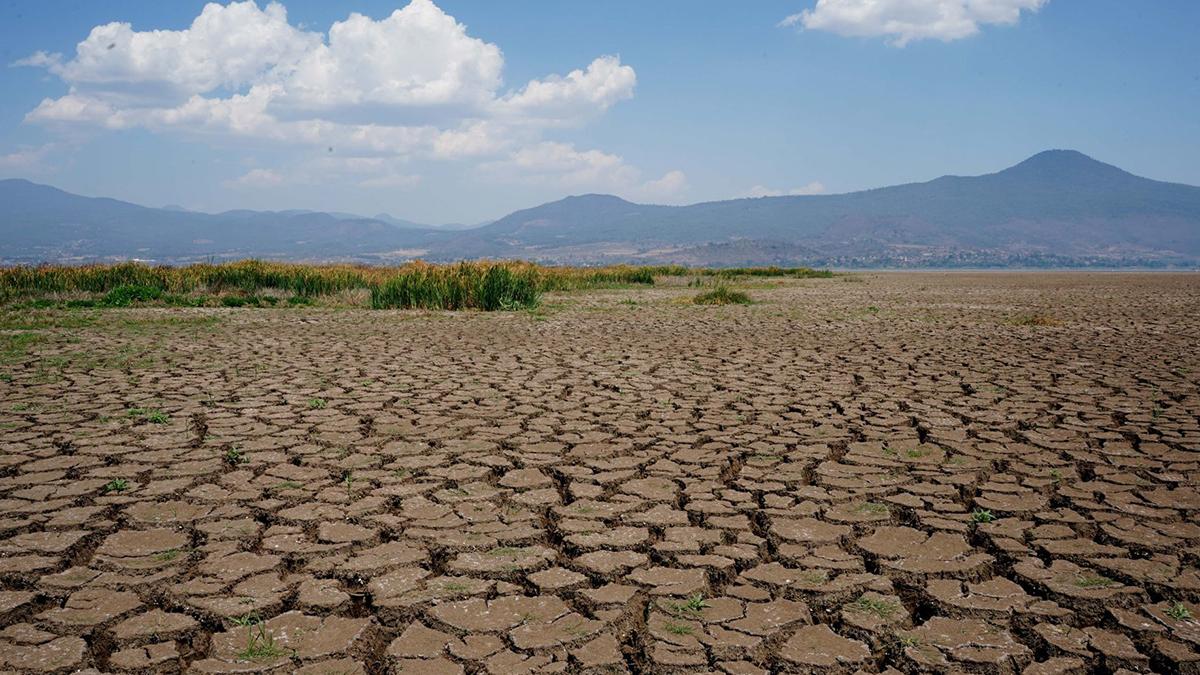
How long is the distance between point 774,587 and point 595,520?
Answer: 3.07 feet

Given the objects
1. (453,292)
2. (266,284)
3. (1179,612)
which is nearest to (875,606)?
(1179,612)

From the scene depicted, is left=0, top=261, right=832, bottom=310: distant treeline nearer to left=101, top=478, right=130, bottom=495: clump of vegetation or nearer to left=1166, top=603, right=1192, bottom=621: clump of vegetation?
left=101, top=478, right=130, bottom=495: clump of vegetation

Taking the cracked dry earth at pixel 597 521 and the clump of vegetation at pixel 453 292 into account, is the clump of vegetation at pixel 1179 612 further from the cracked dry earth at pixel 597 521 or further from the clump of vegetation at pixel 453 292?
the clump of vegetation at pixel 453 292

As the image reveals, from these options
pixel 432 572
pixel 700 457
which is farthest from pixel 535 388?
pixel 432 572

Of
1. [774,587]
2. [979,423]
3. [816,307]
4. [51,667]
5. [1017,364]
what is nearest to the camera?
[51,667]

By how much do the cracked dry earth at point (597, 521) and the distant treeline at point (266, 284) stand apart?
879 cm

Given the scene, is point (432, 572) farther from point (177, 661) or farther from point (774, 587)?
point (774, 587)

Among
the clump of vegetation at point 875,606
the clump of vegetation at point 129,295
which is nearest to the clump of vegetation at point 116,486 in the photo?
the clump of vegetation at point 875,606

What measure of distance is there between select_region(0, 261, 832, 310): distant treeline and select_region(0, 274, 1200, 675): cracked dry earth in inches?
346

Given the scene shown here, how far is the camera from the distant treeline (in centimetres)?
1628

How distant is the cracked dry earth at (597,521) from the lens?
237 cm

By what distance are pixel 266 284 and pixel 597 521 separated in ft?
60.6

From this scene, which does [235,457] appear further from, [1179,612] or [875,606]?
[1179,612]

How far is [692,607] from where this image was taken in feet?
8.50
